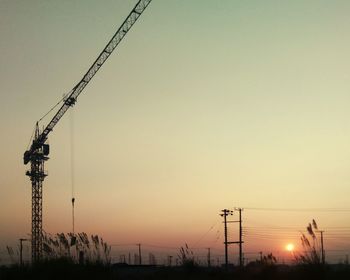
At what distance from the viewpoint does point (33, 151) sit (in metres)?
97.4

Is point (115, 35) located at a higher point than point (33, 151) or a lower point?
higher

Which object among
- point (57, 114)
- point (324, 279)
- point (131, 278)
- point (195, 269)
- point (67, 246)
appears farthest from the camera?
point (57, 114)

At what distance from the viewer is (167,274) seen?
2478 centimetres

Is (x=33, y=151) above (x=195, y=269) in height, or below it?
above

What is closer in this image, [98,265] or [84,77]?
[98,265]

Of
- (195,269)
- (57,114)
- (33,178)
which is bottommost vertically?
(195,269)

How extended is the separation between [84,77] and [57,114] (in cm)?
1048

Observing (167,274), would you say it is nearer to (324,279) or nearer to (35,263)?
(35,263)

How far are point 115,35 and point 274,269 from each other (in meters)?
59.5

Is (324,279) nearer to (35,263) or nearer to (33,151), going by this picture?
(35,263)

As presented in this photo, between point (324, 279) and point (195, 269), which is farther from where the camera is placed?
point (195, 269)

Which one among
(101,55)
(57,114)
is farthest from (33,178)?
(101,55)

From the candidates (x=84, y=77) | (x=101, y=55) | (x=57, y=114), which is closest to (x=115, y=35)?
(x=101, y=55)

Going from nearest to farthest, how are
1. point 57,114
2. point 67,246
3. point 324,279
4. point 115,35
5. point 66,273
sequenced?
point 324,279
point 66,273
point 67,246
point 115,35
point 57,114
